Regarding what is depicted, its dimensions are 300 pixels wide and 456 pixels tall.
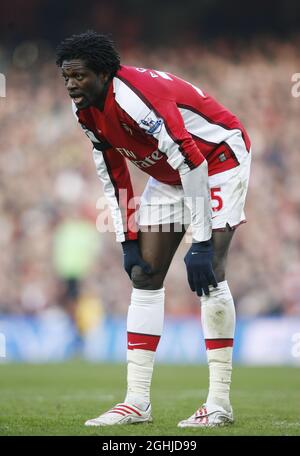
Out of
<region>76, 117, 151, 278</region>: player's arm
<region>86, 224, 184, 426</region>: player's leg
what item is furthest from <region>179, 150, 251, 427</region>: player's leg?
<region>76, 117, 151, 278</region>: player's arm

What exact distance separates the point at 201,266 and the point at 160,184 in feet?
2.35

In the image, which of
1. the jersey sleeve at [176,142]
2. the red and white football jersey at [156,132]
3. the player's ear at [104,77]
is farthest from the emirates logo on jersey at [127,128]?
the player's ear at [104,77]

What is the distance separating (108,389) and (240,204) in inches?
153

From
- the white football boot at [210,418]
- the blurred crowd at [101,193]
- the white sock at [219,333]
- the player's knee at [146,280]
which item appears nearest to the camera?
the white football boot at [210,418]

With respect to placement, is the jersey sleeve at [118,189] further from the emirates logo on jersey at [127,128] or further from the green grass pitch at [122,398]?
the green grass pitch at [122,398]

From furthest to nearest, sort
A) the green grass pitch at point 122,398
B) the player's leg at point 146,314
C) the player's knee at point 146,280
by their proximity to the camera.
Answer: the player's knee at point 146,280
the player's leg at point 146,314
the green grass pitch at point 122,398

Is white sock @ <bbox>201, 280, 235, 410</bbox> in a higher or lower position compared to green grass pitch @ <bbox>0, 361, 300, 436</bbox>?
higher

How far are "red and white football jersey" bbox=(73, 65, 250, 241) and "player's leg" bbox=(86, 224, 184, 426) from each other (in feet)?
0.70

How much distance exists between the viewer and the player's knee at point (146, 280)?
5.11 meters

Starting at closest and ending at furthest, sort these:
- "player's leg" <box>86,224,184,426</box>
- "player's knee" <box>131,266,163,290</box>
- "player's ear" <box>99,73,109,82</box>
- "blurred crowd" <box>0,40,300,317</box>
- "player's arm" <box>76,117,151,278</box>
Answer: "player's ear" <box>99,73,109,82</box>
"player's leg" <box>86,224,184,426</box>
"player's knee" <box>131,266,163,290</box>
"player's arm" <box>76,117,151,278</box>
"blurred crowd" <box>0,40,300,317</box>

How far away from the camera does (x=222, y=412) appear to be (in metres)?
4.79

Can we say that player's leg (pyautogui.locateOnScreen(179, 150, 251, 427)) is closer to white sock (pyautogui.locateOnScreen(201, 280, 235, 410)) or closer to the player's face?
white sock (pyautogui.locateOnScreen(201, 280, 235, 410))

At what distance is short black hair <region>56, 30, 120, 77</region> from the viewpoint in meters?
4.75

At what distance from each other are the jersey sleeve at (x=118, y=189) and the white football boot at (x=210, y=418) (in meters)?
1.11
